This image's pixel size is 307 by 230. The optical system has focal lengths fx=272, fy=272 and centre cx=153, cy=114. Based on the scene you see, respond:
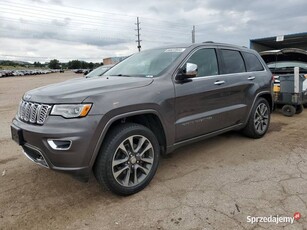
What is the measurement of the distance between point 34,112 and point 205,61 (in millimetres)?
2569

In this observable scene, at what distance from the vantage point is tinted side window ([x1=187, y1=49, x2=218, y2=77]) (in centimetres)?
403

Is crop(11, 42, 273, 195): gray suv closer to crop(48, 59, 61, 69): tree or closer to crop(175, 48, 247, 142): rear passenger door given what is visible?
crop(175, 48, 247, 142): rear passenger door

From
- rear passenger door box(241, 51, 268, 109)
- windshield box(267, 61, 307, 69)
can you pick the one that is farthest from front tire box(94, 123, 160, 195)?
windshield box(267, 61, 307, 69)

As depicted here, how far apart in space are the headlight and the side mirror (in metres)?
1.36

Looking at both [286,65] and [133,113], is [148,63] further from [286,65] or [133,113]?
[286,65]

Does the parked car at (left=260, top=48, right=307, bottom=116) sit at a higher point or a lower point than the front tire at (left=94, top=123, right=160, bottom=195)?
higher

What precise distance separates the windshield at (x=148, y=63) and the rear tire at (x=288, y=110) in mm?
4726

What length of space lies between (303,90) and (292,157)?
3.69 metres

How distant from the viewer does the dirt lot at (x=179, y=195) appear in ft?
8.93

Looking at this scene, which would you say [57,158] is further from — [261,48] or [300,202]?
[261,48]

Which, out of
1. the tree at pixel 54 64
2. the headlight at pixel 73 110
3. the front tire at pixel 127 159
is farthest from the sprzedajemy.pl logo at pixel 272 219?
the tree at pixel 54 64

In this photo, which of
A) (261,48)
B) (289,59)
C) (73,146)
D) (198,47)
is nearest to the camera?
(73,146)

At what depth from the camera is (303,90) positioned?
723cm

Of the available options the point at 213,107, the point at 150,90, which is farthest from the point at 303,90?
the point at 150,90
